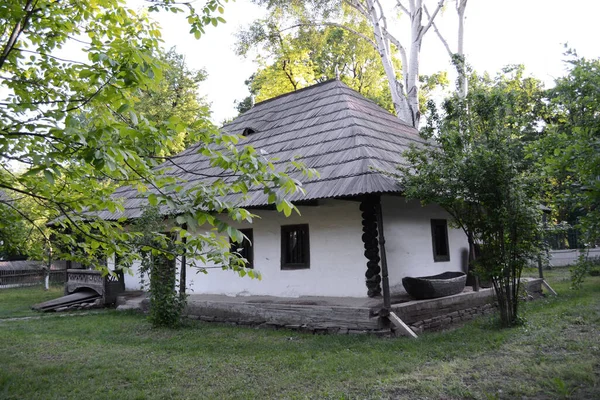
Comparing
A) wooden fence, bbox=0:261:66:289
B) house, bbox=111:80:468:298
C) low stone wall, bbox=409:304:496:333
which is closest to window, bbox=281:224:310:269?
house, bbox=111:80:468:298

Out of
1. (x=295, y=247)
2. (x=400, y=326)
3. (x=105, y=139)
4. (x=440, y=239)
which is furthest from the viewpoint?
(x=440, y=239)

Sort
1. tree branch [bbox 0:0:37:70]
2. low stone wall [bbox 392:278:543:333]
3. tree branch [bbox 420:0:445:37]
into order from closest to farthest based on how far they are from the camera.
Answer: tree branch [bbox 0:0:37:70], low stone wall [bbox 392:278:543:333], tree branch [bbox 420:0:445:37]

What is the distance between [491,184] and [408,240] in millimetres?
2590

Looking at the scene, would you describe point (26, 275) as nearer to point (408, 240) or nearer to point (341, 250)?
point (341, 250)

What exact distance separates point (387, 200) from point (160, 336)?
187 inches

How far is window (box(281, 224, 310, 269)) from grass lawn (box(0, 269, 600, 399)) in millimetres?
1722

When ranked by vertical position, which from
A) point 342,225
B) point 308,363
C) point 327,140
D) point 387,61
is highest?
point 387,61

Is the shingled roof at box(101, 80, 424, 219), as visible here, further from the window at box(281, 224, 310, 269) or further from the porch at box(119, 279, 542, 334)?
the porch at box(119, 279, 542, 334)

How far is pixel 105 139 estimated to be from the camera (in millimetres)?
2600

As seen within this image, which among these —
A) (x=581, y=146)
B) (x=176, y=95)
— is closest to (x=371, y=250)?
(x=581, y=146)

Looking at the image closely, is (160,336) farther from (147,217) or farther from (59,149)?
(59,149)

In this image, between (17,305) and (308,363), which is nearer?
(308,363)

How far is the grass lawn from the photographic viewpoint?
4.46m

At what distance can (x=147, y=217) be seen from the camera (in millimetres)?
8062
